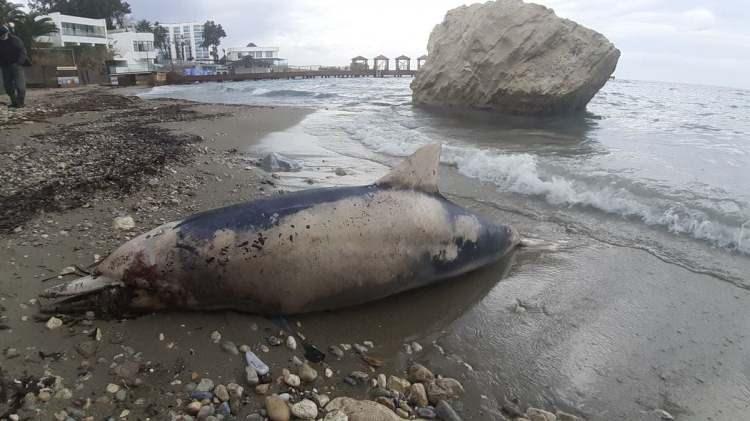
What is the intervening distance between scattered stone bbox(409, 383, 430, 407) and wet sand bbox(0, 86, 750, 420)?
0.20 metres

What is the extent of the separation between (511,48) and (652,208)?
50.5 ft

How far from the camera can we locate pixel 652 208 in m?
5.18

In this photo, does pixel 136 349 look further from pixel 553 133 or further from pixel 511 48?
pixel 511 48

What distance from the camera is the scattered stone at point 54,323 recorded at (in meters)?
2.46

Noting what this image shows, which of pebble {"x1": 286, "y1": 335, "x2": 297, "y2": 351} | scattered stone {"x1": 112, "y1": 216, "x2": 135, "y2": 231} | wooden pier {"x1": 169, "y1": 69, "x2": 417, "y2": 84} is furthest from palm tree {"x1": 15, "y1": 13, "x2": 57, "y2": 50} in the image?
pebble {"x1": 286, "y1": 335, "x2": 297, "y2": 351}

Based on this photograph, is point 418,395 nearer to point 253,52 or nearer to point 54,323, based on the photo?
point 54,323

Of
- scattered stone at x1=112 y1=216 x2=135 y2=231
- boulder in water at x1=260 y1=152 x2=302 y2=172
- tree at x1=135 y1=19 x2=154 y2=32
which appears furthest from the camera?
tree at x1=135 y1=19 x2=154 y2=32

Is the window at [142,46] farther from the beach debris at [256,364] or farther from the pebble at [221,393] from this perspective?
the pebble at [221,393]

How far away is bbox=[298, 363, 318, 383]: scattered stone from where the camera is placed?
2.38 m

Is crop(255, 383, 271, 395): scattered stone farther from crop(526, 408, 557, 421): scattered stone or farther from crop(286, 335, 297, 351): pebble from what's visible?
crop(526, 408, 557, 421): scattered stone

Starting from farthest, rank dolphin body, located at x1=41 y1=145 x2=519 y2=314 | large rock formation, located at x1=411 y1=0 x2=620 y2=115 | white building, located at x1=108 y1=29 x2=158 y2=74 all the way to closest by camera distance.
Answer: white building, located at x1=108 y1=29 x2=158 y2=74 < large rock formation, located at x1=411 y1=0 x2=620 y2=115 < dolphin body, located at x1=41 y1=145 x2=519 y2=314

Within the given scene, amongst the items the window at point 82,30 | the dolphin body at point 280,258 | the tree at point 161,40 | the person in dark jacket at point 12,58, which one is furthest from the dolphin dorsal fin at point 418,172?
the tree at point 161,40

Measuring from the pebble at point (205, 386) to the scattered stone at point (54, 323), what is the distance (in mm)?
942

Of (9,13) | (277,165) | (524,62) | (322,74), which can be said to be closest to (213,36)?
(322,74)
